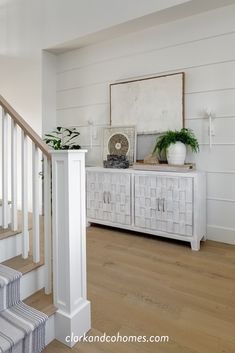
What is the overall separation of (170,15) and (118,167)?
1.90 m

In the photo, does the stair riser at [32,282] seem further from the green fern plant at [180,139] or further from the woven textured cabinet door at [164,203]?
the green fern plant at [180,139]

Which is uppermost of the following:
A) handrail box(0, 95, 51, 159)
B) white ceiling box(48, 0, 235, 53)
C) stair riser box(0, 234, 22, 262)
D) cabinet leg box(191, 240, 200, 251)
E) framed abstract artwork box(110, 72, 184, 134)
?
white ceiling box(48, 0, 235, 53)

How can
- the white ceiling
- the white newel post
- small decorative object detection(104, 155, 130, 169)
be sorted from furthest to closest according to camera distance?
1. small decorative object detection(104, 155, 130, 169)
2. the white ceiling
3. the white newel post

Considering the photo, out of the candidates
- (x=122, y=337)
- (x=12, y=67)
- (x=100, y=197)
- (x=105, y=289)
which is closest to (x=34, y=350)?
(x=122, y=337)

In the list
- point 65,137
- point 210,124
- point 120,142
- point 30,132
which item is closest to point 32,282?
point 30,132

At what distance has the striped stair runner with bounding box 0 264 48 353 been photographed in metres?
1.21

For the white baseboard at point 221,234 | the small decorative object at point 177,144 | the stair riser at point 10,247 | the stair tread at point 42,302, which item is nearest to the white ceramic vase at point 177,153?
the small decorative object at point 177,144

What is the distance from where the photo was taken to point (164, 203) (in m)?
2.89

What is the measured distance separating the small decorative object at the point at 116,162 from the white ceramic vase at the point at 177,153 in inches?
24.9

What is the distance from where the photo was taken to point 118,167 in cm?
331

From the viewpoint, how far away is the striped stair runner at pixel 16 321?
47.6 inches

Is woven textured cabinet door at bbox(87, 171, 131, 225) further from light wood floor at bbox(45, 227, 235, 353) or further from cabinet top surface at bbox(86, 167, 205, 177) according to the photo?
light wood floor at bbox(45, 227, 235, 353)

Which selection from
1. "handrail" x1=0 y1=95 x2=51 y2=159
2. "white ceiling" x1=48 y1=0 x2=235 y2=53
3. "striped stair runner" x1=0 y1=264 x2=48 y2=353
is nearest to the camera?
"striped stair runner" x1=0 y1=264 x2=48 y2=353

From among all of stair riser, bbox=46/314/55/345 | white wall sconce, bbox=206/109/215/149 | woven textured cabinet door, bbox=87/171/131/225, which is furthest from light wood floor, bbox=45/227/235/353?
white wall sconce, bbox=206/109/215/149
